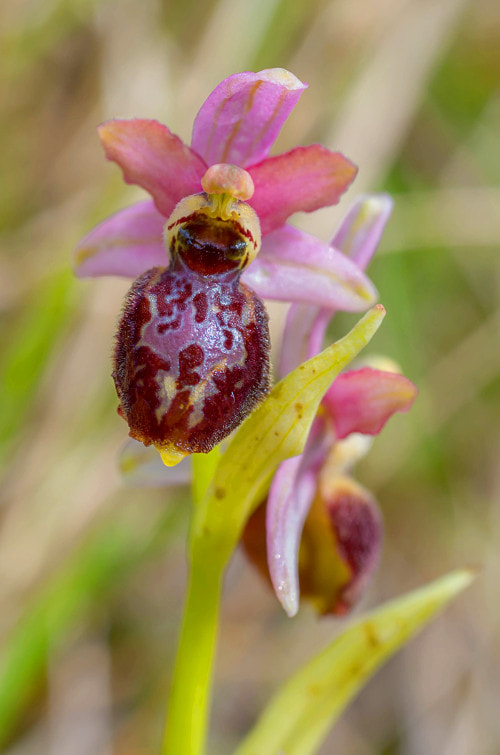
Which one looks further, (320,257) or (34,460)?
(34,460)

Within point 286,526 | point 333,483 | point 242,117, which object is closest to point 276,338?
point 333,483

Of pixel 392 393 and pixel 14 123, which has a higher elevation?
pixel 392 393

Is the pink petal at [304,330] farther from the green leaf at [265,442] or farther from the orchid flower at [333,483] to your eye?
the green leaf at [265,442]

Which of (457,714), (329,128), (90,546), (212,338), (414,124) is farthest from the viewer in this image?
(414,124)

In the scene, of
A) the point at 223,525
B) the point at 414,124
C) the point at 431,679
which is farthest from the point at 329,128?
the point at 223,525

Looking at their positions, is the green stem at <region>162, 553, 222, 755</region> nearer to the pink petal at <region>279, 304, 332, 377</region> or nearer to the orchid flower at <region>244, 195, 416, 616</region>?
the orchid flower at <region>244, 195, 416, 616</region>

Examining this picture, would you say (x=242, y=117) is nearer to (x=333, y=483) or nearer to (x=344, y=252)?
(x=344, y=252)

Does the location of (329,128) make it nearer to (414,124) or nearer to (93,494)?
(414,124)
